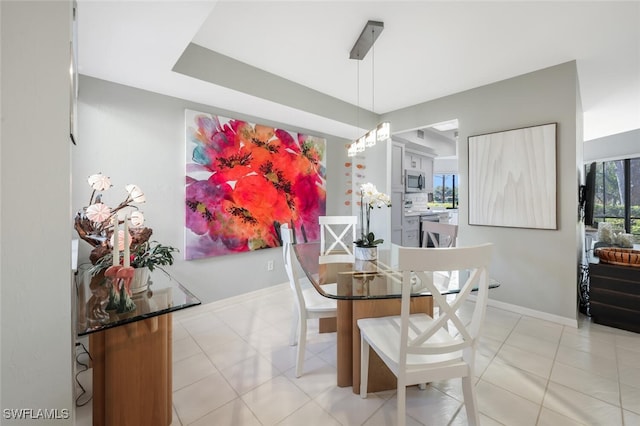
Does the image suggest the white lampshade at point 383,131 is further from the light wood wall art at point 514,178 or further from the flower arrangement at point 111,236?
the flower arrangement at point 111,236

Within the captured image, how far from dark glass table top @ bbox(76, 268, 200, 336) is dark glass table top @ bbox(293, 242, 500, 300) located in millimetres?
741

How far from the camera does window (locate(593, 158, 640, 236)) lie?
4734 mm

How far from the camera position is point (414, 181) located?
16.5ft

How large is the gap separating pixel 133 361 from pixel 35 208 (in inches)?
33.3

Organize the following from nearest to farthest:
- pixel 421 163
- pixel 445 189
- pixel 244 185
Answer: pixel 244 185, pixel 421 163, pixel 445 189

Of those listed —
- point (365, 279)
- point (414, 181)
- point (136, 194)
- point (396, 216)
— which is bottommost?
point (365, 279)

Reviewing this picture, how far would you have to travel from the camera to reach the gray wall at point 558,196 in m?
2.46

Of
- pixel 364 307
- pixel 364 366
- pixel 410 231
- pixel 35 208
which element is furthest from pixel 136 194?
pixel 410 231

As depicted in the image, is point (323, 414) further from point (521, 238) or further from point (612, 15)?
point (612, 15)

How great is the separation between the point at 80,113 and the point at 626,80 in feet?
17.3

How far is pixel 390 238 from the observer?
4121 millimetres

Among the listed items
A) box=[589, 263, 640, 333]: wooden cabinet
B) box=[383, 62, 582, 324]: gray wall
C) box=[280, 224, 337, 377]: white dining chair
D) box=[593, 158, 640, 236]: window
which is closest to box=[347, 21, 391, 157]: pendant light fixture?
box=[280, 224, 337, 377]: white dining chair


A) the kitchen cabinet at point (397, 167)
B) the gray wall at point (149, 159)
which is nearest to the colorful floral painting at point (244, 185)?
the gray wall at point (149, 159)

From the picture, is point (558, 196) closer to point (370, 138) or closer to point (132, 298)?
point (370, 138)
